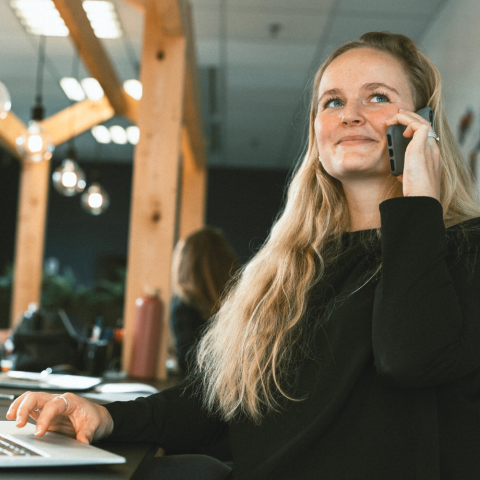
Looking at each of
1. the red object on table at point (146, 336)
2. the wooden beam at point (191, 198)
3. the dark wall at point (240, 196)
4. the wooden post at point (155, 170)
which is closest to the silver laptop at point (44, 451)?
the red object on table at point (146, 336)

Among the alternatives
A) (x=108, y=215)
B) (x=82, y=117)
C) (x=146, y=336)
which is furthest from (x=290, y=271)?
(x=108, y=215)

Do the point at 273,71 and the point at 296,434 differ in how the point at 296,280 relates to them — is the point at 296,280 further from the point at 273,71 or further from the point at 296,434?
the point at 273,71

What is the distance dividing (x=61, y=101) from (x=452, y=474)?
5.97 m

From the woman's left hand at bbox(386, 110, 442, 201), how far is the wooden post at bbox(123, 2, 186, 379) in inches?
59.2

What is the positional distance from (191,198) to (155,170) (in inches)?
149

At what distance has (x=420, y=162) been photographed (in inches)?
38.3

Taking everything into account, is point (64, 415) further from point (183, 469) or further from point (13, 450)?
point (183, 469)

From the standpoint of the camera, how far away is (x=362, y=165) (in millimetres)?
1071

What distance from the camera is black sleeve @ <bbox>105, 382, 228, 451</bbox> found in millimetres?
980

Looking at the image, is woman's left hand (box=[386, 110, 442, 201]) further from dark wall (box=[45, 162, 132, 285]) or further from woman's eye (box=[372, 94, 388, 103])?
dark wall (box=[45, 162, 132, 285])

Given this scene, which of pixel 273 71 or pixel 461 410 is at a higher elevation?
pixel 273 71

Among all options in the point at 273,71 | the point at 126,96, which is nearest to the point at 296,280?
the point at 126,96

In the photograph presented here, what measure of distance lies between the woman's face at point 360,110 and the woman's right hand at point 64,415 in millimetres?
629

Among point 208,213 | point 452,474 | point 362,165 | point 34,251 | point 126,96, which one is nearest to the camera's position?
point 452,474
